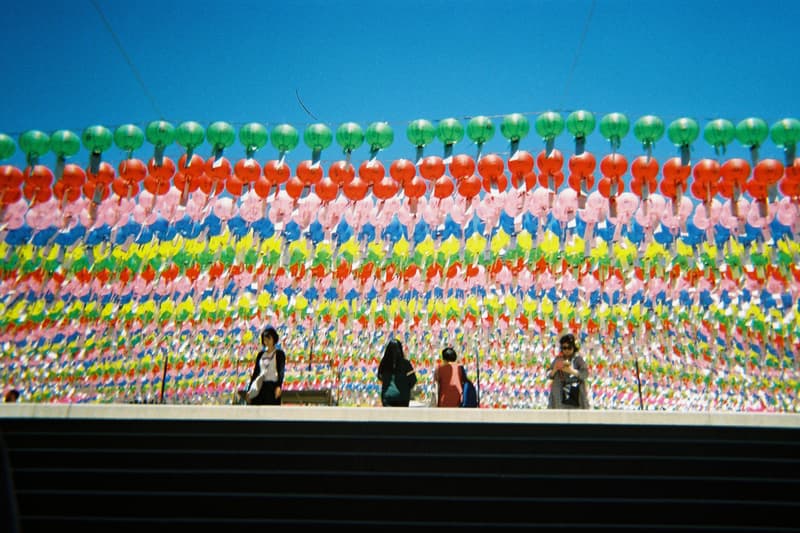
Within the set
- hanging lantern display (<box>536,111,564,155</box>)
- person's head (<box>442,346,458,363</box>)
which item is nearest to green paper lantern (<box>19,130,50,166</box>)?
person's head (<box>442,346,458,363</box>)

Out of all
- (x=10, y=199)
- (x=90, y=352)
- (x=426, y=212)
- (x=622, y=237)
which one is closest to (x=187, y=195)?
(x=10, y=199)

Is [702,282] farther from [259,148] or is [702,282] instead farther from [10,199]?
[10,199]

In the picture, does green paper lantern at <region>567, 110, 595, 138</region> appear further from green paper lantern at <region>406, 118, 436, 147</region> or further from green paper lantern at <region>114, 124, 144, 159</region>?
green paper lantern at <region>114, 124, 144, 159</region>

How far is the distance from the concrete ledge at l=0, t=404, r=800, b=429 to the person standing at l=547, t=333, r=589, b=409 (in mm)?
1415

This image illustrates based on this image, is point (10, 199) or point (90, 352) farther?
point (90, 352)

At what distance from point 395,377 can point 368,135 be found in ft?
8.26

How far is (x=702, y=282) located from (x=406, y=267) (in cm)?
489

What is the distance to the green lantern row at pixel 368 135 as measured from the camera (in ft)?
20.5

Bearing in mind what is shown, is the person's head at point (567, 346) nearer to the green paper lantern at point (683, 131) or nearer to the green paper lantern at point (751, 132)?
the green paper lantern at point (683, 131)

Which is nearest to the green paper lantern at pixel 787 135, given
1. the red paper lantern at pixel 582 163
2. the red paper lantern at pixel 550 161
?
the red paper lantern at pixel 582 163

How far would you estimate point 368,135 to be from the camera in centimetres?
653

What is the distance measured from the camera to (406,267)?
10055mm

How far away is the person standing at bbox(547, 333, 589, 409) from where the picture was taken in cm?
566

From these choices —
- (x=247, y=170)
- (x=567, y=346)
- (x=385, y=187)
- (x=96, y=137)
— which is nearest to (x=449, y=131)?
(x=385, y=187)
